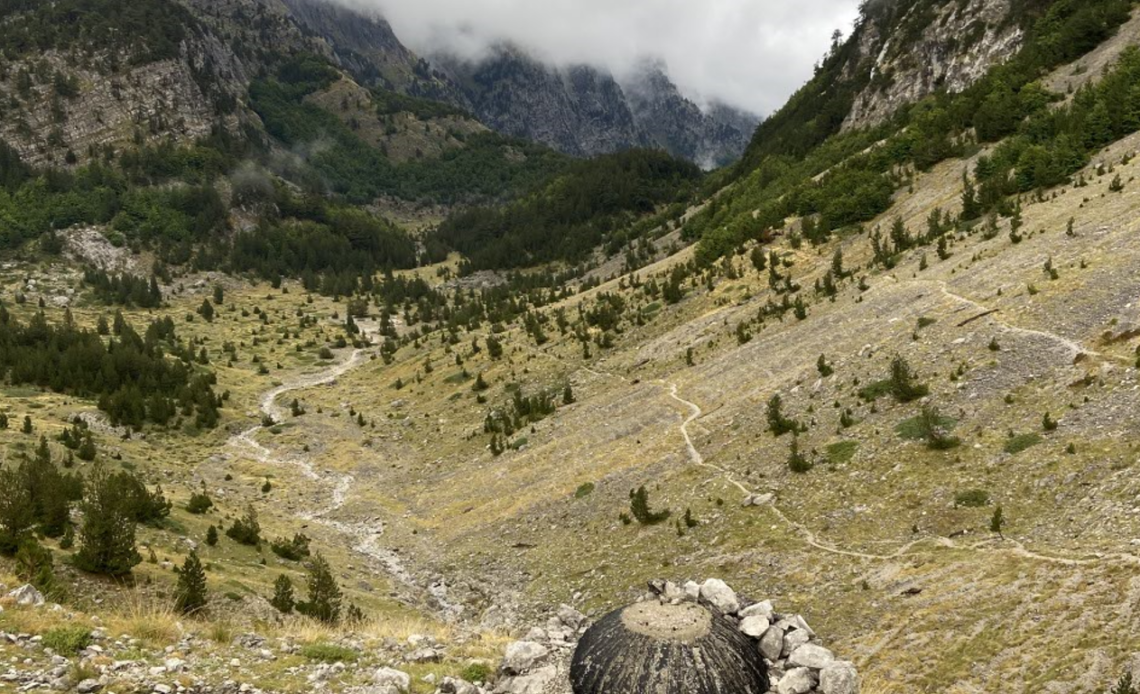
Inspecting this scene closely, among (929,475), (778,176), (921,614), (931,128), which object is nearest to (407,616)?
(921,614)

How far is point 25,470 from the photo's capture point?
22578 mm

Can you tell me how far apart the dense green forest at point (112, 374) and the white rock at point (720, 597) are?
44523 millimetres

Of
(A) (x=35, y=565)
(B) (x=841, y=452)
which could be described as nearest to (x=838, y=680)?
(B) (x=841, y=452)

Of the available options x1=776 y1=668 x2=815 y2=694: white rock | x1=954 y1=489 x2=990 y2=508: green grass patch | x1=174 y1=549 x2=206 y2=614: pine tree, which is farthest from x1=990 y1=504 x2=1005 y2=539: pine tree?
x1=174 y1=549 x2=206 y2=614: pine tree

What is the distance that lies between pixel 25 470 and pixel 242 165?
16656 cm

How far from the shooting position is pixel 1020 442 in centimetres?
1902

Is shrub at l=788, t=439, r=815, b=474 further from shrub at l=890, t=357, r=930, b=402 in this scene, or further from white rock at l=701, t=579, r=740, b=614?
white rock at l=701, t=579, r=740, b=614

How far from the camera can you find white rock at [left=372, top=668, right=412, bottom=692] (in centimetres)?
1194

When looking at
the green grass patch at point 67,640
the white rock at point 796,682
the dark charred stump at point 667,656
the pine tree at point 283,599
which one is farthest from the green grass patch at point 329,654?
the white rock at point 796,682

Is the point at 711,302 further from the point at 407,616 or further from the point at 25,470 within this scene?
the point at 25,470

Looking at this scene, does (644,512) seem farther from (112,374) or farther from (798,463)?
(112,374)

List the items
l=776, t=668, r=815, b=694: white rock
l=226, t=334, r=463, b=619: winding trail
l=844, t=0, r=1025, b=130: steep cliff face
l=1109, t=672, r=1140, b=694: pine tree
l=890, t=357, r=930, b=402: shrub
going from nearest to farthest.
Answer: l=1109, t=672, r=1140, b=694: pine tree < l=776, t=668, r=815, b=694: white rock < l=890, t=357, r=930, b=402: shrub < l=226, t=334, r=463, b=619: winding trail < l=844, t=0, r=1025, b=130: steep cliff face

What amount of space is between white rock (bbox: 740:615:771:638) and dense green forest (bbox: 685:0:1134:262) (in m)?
35.7

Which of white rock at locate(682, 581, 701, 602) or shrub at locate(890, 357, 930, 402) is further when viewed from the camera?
shrub at locate(890, 357, 930, 402)
